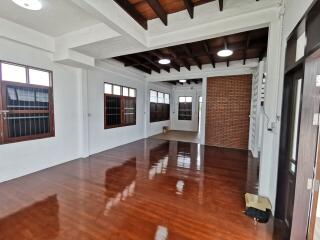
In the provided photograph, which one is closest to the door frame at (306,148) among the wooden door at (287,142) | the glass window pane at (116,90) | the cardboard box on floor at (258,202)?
the wooden door at (287,142)

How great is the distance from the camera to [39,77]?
3.72 metres

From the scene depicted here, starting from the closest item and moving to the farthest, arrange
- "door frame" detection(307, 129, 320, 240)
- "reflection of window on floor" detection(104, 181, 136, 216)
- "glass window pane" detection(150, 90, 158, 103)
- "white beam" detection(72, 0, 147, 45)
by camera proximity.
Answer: "door frame" detection(307, 129, 320, 240) < "white beam" detection(72, 0, 147, 45) < "reflection of window on floor" detection(104, 181, 136, 216) < "glass window pane" detection(150, 90, 158, 103)

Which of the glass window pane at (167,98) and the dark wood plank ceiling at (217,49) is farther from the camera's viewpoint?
the glass window pane at (167,98)

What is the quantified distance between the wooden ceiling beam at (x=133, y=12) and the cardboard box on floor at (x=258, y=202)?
3.43 meters

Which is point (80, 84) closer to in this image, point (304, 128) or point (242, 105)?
point (304, 128)

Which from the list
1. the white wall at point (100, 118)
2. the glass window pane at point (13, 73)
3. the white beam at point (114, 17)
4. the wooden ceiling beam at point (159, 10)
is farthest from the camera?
the white wall at point (100, 118)

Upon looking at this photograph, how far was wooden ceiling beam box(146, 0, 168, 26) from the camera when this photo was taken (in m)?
2.51

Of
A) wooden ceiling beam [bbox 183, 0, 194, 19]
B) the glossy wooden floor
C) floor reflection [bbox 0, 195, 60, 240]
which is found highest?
wooden ceiling beam [bbox 183, 0, 194, 19]

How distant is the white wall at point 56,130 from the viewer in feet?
10.5

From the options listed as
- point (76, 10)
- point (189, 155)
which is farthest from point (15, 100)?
point (189, 155)

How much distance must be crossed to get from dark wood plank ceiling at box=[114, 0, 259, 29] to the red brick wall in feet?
12.8

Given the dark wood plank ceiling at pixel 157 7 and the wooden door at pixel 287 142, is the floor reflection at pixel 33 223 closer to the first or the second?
the wooden door at pixel 287 142

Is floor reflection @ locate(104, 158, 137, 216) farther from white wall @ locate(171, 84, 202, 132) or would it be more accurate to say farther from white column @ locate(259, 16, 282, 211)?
white wall @ locate(171, 84, 202, 132)

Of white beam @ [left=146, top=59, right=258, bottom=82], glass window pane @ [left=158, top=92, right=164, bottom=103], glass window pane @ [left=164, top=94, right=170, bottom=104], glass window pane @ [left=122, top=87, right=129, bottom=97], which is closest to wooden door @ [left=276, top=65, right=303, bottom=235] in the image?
white beam @ [left=146, top=59, right=258, bottom=82]
